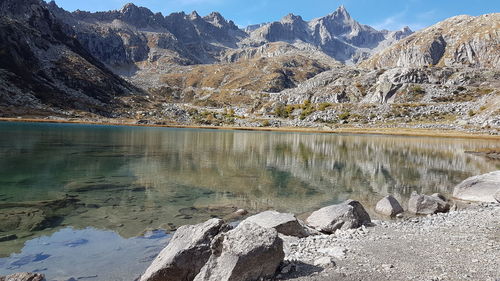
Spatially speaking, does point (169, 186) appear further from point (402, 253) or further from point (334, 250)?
point (402, 253)

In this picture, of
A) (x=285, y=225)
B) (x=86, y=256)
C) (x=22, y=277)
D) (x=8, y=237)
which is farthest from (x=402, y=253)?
(x=8, y=237)

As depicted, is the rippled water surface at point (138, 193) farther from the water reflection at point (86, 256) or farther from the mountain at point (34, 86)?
the mountain at point (34, 86)

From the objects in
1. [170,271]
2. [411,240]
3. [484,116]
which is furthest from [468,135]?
[170,271]

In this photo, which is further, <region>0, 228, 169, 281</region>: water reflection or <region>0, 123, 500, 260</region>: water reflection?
<region>0, 123, 500, 260</region>: water reflection

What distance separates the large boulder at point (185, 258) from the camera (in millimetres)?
9391

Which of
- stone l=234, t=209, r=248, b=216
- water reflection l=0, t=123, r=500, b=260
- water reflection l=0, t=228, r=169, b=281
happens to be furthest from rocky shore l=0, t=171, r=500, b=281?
water reflection l=0, t=123, r=500, b=260

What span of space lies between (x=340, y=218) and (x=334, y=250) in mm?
4352

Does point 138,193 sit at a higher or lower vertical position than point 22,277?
lower

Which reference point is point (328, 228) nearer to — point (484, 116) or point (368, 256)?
point (368, 256)

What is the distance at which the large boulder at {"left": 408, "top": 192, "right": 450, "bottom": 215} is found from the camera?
20.0 m

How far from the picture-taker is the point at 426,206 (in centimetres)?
2023

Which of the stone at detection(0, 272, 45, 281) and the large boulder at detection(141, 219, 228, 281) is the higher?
the large boulder at detection(141, 219, 228, 281)

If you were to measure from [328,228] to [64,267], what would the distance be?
10.9 m

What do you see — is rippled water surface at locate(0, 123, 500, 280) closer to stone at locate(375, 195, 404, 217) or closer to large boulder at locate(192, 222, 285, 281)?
stone at locate(375, 195, 404, 217)
